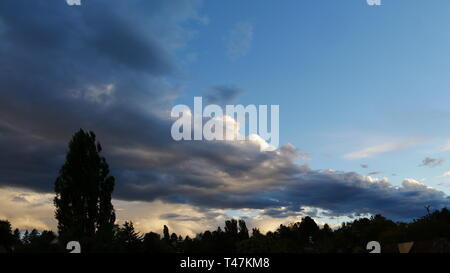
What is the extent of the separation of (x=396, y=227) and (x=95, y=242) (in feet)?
326

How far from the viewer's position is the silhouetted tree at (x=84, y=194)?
166ft

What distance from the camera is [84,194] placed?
2087 inches

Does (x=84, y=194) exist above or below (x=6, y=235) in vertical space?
above

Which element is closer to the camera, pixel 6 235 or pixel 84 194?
pixel 84 194

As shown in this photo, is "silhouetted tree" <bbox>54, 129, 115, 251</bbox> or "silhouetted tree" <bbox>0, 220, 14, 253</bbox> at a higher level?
"silhouetted tree" <bbox>54, 129, 115, 251</bbox>

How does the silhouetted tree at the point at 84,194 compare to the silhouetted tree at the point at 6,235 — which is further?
the silhouetted tree at the point at 6,235

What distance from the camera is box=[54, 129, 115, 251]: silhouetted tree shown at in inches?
1989

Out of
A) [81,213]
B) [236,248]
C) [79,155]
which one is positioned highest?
[79,155]

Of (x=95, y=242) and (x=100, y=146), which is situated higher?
(x=100, y=146)

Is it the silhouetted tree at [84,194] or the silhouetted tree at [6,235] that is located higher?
the silhouetted tree at [84,194]

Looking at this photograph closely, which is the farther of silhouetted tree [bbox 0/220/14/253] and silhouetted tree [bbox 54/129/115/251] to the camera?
silhouetted tree [bbox 0/220/14/253]

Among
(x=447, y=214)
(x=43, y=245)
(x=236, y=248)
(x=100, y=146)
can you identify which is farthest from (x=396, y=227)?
(x=43, y=245)
